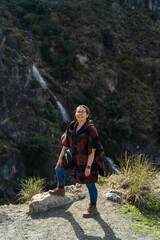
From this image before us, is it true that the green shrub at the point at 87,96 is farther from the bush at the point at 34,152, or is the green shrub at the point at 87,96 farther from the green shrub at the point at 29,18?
the green shrub at the point at 29,18

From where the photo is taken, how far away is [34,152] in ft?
58.9

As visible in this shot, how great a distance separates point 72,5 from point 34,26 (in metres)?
13.1

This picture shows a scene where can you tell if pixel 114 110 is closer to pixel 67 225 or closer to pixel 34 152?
pixel 34 152

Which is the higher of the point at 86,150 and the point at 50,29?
the point at 50,29

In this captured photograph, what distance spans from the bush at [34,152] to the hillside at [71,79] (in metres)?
0.08

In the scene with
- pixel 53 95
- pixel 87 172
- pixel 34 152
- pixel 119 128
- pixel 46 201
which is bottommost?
pixel 119 128

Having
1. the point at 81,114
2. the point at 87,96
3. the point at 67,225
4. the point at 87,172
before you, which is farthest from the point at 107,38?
the point at 67,225

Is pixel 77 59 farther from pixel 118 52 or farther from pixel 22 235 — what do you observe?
pixel 22 235

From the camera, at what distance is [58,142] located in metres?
20.6

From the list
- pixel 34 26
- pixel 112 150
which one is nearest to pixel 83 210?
pixel 112 150

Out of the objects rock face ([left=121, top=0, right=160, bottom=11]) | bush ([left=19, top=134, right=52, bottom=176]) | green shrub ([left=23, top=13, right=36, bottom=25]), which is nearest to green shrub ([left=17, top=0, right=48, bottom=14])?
green shrub ([left=23, top=13, right=36, bottom=25])

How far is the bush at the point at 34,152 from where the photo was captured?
1781cm

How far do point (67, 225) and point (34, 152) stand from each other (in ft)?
46.9

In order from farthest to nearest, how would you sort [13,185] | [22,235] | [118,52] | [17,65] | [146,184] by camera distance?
[118,52] < [17,65] < [13,185] < [146,184] < [22,235]
